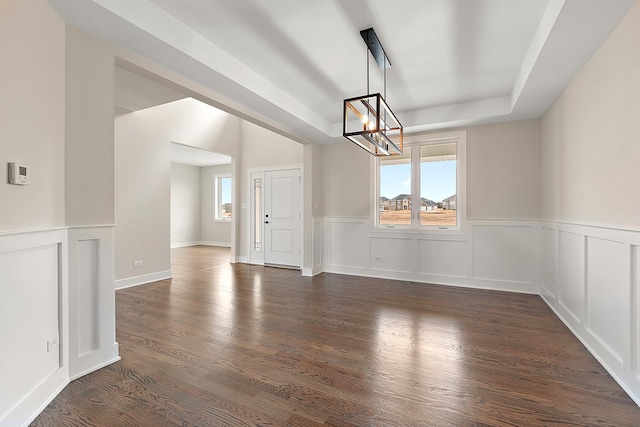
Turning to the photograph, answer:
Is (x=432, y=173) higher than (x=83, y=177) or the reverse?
higher

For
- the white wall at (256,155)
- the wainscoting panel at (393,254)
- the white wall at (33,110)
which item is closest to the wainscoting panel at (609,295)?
the wainscoting panel at (393,254)

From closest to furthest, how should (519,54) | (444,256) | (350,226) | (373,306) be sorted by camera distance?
(519,54) → (373,306) → (444,256) → (350,226)

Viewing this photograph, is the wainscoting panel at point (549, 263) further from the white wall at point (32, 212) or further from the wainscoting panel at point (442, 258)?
the white wall at point (32, 212)

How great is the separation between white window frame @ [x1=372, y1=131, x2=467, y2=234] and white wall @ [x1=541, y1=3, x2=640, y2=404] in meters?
1.28

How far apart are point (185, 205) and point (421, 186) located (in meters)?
7.62

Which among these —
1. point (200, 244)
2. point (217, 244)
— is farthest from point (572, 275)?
point (200, 244)

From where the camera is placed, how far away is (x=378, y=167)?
5145 millimetres

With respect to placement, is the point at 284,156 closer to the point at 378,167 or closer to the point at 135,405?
the point at 378,167

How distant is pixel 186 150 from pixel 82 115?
5.43 metres

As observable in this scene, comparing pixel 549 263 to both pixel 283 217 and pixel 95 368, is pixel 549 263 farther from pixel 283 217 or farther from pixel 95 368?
pixel 95 368

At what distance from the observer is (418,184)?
4820mm

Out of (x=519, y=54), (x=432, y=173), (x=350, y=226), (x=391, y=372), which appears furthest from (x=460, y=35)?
(x=350, y=226)

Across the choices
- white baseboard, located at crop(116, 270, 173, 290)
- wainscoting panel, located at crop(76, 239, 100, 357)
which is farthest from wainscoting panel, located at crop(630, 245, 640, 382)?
white baseboard, located at crop(116, 270, 173, 290)

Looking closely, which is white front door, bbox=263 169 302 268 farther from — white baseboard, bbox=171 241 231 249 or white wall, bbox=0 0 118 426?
white wall, bbox=0 0 118 426
